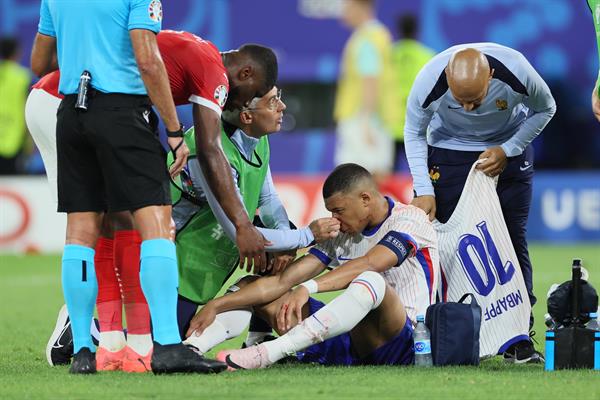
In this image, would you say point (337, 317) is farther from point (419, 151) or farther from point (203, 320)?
point (419, 151)

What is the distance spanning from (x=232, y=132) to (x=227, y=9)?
10439mm

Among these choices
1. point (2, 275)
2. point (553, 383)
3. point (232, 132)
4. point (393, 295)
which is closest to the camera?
point (553, 383)

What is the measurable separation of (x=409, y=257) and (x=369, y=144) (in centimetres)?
953

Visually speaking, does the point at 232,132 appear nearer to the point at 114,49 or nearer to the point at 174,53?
the point at 174,53

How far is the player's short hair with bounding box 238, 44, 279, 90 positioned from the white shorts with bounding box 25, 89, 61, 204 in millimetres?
1066

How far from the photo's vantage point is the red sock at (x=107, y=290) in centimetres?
590

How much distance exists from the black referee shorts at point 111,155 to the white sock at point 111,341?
667mm

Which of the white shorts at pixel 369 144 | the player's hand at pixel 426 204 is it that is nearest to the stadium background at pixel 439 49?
the white shorts at pixel 369 144

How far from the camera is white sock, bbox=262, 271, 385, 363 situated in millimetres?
5582

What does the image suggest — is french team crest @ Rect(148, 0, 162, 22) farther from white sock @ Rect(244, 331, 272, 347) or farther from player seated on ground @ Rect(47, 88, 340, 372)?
white sock @ Rect(244, 331, 272, 347)

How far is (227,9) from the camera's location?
16.4 metres

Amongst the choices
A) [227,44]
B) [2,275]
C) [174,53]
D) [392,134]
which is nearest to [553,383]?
[174,53]

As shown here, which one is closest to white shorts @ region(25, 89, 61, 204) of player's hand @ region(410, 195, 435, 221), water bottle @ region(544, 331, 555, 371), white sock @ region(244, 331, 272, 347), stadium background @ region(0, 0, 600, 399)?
white sock @ region(244, 331, 272, 347)

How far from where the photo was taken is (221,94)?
19.0ft
